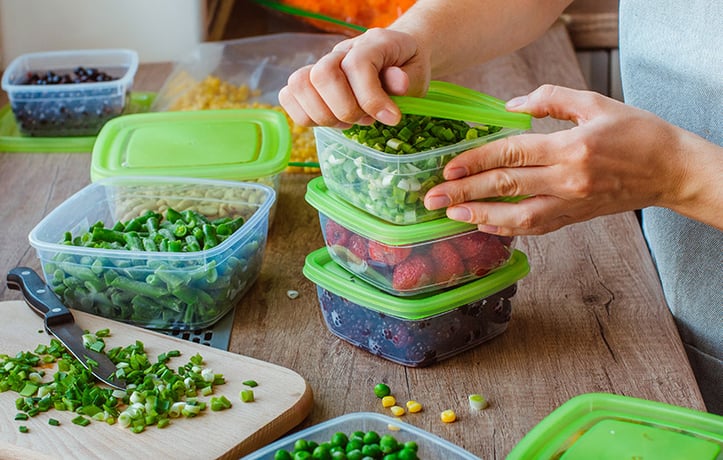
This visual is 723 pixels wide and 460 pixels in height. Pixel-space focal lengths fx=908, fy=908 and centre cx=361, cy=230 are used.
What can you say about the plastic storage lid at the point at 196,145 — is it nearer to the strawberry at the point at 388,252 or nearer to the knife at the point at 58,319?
the knife at the point at 58,319

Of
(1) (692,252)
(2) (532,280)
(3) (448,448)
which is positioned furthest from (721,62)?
(3) (448,448)

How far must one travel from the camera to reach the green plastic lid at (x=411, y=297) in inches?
46.1

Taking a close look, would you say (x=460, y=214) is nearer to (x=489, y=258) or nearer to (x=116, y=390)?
(x=489, y=258)

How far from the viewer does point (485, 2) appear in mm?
1511

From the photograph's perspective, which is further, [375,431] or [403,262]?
[403,262]

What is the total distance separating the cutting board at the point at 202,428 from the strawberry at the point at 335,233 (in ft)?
0.64

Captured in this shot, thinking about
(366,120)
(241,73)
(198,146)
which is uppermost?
(366,120)

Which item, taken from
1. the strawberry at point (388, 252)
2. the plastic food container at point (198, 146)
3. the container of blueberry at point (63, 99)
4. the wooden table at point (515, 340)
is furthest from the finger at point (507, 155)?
the container of blueberry at point (63, 99)

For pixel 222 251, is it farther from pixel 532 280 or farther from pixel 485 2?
pixel 485 2

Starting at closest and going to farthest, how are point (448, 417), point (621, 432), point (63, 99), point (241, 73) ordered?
point (621, 432)
point (448, 417)
point (63, 99)
point (241, 73)

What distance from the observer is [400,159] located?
1.13 m

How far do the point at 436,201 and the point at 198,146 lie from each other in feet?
2.07

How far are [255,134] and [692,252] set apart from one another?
79cm

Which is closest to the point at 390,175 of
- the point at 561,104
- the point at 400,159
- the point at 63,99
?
the point at 400,159
